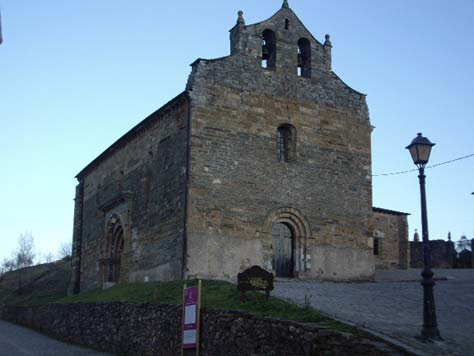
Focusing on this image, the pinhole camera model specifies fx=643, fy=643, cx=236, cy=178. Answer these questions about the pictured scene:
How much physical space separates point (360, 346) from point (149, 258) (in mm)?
16293

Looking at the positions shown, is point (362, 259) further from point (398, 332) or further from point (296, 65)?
point (398, 332)

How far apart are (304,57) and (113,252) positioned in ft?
43.4

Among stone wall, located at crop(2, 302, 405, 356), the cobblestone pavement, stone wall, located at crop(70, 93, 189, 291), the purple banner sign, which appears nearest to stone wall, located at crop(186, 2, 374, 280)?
stone wall, located at crop(70, 93, 189, 291)

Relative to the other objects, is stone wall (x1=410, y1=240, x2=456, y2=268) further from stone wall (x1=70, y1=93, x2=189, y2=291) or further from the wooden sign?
the wooden sign

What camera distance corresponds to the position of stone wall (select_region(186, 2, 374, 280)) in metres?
23.1

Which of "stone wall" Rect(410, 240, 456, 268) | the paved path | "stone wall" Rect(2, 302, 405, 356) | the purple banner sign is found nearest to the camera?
"stone wall" Rect(2, 302, 405, 356)

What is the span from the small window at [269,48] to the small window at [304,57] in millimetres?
1404

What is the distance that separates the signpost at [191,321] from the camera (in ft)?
49.8

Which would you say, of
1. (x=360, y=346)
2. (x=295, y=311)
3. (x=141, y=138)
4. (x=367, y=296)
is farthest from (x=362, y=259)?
(x=360, y=346)

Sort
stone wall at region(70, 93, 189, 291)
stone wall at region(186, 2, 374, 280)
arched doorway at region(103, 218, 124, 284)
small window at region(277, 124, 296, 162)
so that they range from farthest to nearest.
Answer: arched doorway at region(103, 218, 124, 284)
small window at region(277, 124, 296, 162)
stone wall at region(70, 93, 189, 291)
stone wall at region(186, 2, 374, 280)

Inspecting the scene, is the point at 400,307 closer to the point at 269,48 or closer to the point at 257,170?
the point at 257,170

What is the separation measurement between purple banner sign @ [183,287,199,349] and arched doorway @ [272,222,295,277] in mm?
8817

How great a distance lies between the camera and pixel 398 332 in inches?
464

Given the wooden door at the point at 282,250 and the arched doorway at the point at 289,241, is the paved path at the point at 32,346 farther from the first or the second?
the arched doorway at the point at 289,241
